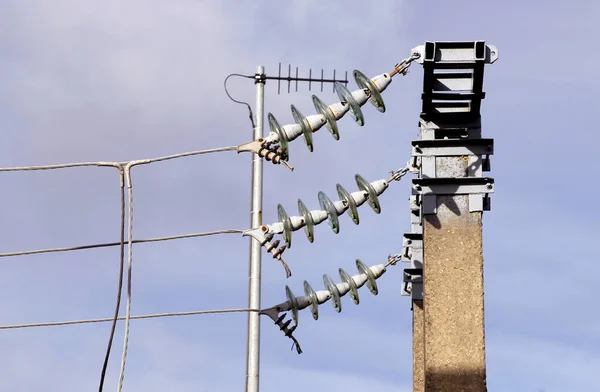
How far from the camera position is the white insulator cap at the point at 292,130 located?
1592 centimetres

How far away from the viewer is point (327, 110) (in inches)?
613

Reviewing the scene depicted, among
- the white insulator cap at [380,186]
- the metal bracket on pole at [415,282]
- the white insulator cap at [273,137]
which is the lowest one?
the metal bracket on pole at [415,282]

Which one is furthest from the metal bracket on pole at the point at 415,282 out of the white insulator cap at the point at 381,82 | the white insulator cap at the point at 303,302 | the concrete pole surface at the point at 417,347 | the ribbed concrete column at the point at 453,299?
the ribbed concrete column at the point at 453,299

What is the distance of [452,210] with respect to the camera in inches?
548

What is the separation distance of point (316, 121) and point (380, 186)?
1139 mm

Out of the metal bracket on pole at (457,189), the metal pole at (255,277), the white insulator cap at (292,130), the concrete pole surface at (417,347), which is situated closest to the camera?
the metal bracket on pole at (457,189)

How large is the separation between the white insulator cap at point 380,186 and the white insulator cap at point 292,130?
106cm

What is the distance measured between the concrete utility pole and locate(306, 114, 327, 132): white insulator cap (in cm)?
159

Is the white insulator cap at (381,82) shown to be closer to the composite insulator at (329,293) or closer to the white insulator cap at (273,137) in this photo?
the white insulator cap at (273,137)

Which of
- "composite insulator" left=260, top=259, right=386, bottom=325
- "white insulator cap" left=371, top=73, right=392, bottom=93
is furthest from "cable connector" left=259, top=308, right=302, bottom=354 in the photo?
"white insulator cap" left=371, top=73, right=392, bottom=93

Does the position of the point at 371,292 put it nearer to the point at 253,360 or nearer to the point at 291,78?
the point at 253,360

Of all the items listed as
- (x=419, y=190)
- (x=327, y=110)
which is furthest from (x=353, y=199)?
(x=419, y=190)

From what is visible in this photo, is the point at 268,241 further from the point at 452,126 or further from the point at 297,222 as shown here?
the point at 452,126

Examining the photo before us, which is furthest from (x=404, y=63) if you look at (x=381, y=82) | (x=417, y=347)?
(x=417, y=347)
